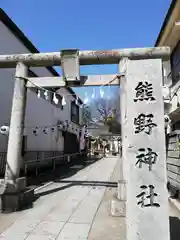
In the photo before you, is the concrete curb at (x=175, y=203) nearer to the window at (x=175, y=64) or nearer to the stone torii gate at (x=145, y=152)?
the stone torii gate at (x=145, y=152)

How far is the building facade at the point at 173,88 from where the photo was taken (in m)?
7.50

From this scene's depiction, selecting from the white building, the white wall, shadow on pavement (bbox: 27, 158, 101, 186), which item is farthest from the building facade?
the white wall

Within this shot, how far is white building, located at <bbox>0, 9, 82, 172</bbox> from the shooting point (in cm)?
1186

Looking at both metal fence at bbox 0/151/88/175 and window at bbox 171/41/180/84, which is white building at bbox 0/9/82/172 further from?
window at bbox 171/41/180/84

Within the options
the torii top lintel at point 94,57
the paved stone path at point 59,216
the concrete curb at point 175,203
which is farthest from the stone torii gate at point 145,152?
the concrete curb at point 175,203

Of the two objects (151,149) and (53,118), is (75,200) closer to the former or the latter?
(151,149)

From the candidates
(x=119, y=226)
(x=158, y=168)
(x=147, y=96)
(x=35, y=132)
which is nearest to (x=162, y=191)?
(x=158, y=168)

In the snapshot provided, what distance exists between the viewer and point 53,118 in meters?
19.8

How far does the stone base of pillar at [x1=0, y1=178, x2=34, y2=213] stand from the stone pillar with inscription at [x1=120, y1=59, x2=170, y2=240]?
4.30 metres

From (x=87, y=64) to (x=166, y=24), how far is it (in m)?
4.39

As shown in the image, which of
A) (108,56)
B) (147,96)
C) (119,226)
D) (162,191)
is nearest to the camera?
(162,191)

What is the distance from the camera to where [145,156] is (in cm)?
373

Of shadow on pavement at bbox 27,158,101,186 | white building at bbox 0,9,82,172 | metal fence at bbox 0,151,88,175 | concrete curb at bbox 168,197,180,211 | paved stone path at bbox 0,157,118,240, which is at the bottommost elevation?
paved stone path at bbox 0,157,118,240

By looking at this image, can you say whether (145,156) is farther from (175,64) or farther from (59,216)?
(175,64)
